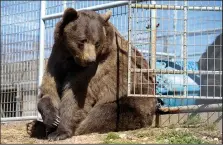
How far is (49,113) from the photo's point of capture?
6.57 meters

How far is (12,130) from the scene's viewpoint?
805cm

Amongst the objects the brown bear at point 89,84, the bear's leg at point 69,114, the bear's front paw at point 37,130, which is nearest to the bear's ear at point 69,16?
the brown bear at point 89,84

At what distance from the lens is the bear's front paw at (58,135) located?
623 cm

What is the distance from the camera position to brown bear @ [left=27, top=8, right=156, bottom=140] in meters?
6.62

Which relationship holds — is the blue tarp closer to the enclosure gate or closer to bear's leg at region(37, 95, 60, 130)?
the enclosure gate

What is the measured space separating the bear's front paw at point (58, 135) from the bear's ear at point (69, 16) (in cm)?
159

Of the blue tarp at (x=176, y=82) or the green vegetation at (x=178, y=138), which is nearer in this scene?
the green vegetation at (x=178, y=138)

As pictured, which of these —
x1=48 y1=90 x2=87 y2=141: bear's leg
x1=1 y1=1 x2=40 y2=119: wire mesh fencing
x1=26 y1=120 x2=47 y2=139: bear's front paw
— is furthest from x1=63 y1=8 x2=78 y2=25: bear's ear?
x1=1 y1=1 x2=40 y2=119: wire mesh fencing

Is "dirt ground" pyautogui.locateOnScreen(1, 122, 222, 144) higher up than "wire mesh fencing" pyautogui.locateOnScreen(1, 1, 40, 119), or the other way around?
"wire mesh fencing" pyautogui.locateOnScreen(1, 1, 40, 119)

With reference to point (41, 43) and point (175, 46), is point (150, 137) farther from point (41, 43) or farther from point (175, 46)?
point (41, 43)

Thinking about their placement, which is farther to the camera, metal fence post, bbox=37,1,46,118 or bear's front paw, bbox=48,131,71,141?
metal fence post, bbox=37,1,46,118

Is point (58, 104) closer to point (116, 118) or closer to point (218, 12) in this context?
point (116, 118)

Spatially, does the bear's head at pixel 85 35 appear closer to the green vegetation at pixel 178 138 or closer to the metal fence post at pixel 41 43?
the green vegetation at pixel 178 138

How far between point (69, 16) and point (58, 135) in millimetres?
1702
